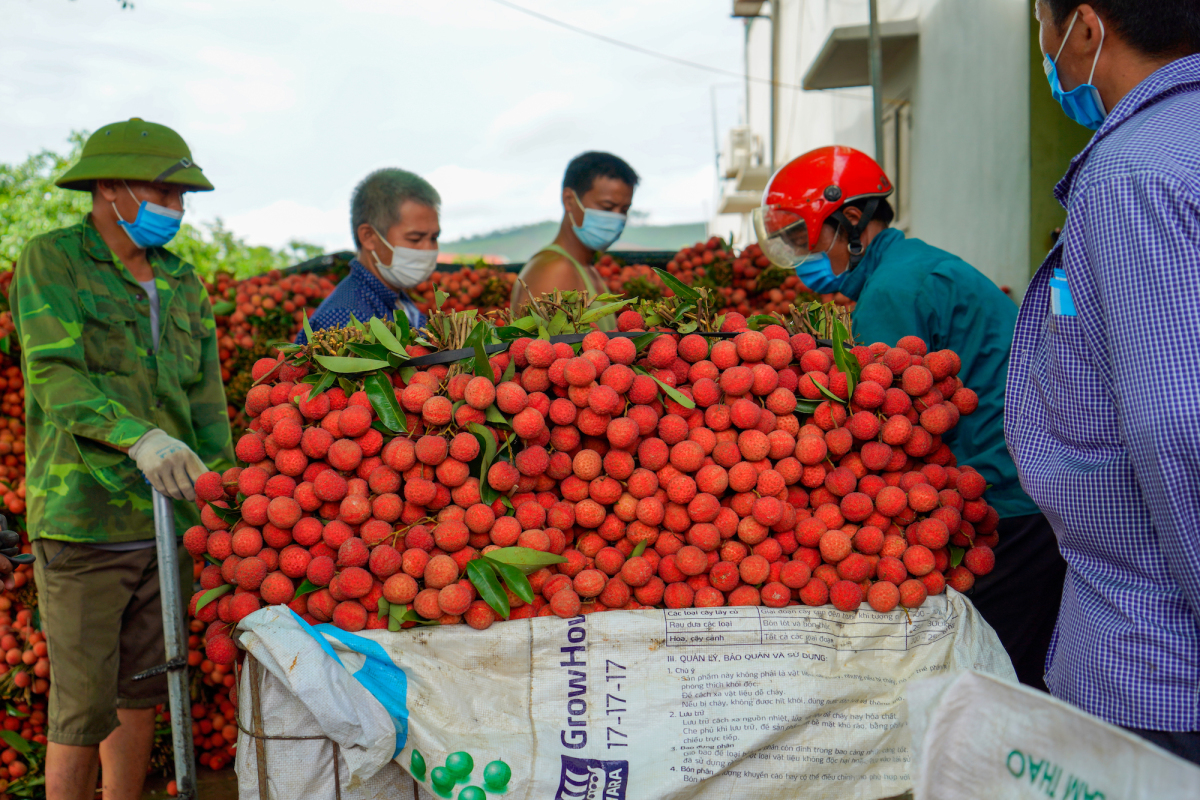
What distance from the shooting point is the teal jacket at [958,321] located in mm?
1915

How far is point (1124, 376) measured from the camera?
0.98 m

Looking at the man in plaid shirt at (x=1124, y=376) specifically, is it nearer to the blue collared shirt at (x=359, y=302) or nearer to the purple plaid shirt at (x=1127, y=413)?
the purple plaid shirt at (x=1127, y=413)

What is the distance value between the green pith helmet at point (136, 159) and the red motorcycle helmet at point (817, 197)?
5.61ft

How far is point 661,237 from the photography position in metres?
24.6

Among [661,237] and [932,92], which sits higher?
[661,237]

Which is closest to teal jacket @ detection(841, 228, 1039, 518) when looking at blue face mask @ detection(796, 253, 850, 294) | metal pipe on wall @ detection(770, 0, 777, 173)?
blue face mask @ detection(796, 253, 850, 294)

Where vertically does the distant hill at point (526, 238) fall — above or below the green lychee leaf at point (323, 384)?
above

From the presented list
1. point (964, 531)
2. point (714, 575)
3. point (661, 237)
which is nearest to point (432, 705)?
point (714, 575)

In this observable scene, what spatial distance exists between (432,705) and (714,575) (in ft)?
1.82

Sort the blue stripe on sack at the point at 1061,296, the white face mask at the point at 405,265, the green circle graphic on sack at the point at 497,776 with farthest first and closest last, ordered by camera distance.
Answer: the white face mask at the point at 405,265, the green circle graphic on sack at the point at 497,776, the blue stripe on sack at the point at 1061,296

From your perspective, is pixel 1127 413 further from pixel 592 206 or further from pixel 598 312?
pixel 592 206

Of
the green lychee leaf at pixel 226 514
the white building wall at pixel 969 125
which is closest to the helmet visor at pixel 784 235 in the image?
the green lychee leaf at pixel 226 514

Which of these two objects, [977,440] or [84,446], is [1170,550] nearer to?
[977,440]

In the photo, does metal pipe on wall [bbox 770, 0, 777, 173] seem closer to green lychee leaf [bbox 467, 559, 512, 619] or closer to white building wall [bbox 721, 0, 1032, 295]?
white building wall [bbox 721, 0, 1032, 295]
